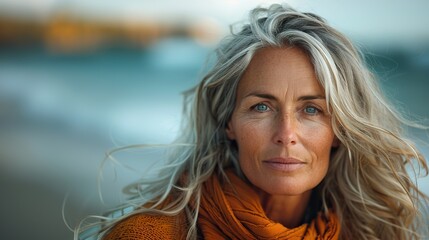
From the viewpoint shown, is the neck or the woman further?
the neck

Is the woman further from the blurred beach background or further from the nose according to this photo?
the blurred beach background

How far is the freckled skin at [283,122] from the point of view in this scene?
208cm

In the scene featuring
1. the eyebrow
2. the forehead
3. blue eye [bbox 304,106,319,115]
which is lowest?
blue eye [bbox 304,106,319,115]

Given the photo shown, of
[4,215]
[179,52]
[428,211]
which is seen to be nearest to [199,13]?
[179,52]

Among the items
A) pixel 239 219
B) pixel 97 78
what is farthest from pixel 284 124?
pixel 97 78

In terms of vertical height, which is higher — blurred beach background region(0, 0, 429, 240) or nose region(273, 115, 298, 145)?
nose region(273, 115, 298, 145)

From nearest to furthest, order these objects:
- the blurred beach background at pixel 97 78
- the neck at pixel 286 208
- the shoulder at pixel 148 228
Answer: the shoulder at pixel 148 228 → the neck at pixel 286 208 → the blurred beach background at pixel 97 78

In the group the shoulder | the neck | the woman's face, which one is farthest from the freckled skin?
the shoulder

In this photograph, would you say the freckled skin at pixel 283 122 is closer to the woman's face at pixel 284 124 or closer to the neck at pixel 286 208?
the woman's face at pixel 284 124

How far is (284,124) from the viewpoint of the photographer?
2064 mm

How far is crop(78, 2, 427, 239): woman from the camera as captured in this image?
2088mm

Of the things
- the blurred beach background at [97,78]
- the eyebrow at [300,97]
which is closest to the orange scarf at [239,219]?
the eyebrow at [300,97]

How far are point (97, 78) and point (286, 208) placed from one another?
6.53 m

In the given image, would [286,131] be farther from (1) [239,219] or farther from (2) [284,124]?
(1) [239,219]
